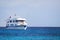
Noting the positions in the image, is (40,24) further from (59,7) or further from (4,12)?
(4,12)

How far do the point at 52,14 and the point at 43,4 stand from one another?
0.88 feet

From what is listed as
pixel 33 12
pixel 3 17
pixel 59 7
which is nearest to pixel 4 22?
pixel 3 17

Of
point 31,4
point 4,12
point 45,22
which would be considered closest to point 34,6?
point 31,4

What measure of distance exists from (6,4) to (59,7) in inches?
41.3

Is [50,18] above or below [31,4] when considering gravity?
below

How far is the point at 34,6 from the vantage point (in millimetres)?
3512

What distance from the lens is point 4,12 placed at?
347 centimetres

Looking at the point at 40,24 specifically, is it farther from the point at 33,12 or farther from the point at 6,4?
the point at 6,4

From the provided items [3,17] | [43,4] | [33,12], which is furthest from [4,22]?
[43,4]

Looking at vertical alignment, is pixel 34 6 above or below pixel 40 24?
above

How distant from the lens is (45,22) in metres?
3.53

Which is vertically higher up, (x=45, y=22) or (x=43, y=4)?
(x=43, y=4)

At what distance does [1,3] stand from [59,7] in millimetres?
1146

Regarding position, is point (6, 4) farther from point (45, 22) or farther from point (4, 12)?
point (45, 22)
